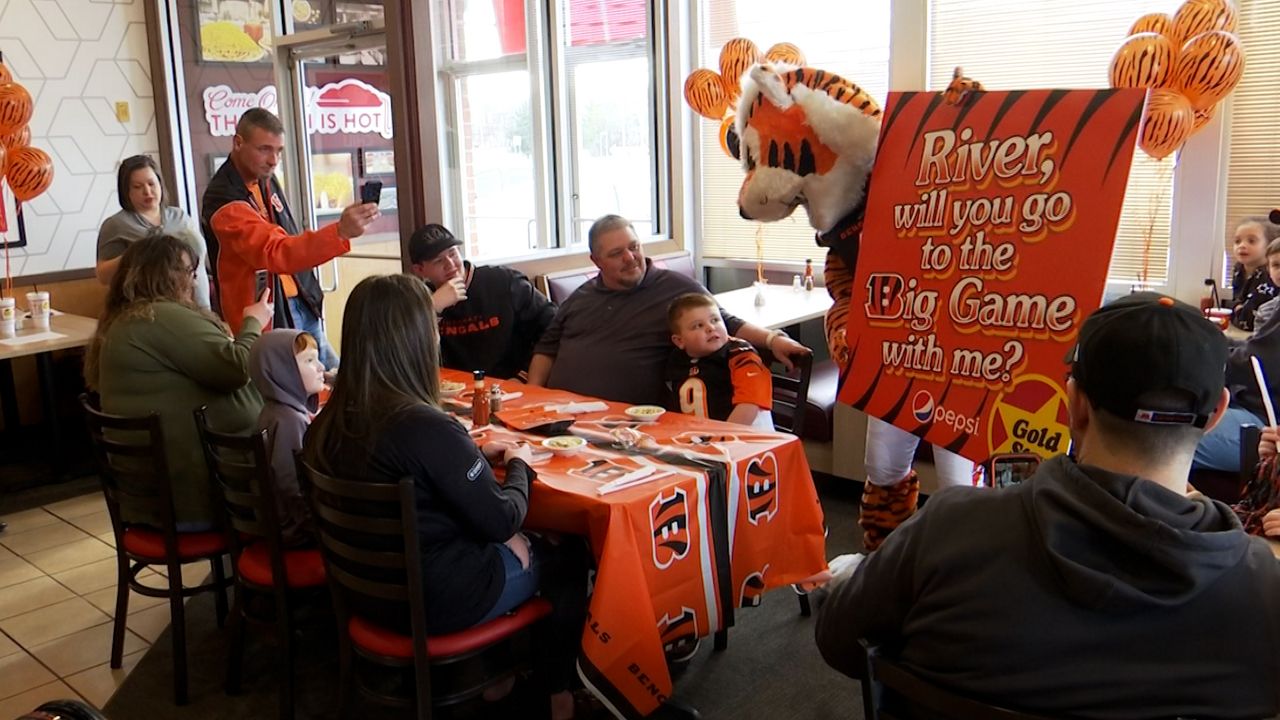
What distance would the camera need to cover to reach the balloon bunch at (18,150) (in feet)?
14.4

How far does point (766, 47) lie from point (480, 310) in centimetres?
255

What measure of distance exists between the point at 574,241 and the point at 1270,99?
3140 mm

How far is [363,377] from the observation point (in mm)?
1978

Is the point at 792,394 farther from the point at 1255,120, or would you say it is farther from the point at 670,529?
the point at 1255,120

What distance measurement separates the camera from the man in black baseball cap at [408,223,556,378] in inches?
136

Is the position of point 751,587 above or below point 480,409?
below

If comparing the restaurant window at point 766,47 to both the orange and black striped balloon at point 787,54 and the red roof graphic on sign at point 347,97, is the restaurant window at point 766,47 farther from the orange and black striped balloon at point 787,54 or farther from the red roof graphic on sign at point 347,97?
the red roof graphic on sign at point 347,97

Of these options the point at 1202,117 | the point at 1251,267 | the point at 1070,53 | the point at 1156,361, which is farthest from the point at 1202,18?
the point at 1156,361

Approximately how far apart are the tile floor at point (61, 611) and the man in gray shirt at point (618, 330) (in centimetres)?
150

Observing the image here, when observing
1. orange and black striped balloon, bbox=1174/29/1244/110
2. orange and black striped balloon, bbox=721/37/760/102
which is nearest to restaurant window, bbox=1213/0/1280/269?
orange and black striped balloon, bbox=1174/29/1244/110

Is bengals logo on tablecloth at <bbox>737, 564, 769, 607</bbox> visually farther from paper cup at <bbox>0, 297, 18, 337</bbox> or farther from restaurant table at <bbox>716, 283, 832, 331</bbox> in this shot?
paper cup at <bbox>0, 297, 18, 337</bbox>

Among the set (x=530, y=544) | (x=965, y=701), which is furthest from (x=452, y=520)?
(x=965, y=701)

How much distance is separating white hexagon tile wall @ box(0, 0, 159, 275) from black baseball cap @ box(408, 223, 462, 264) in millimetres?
2774

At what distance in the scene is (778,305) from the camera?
4.62 meters
